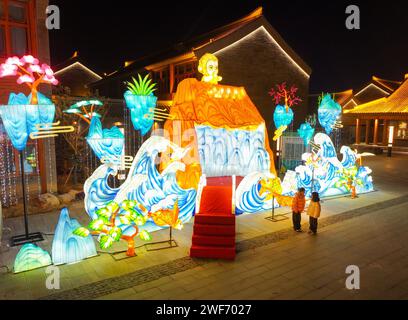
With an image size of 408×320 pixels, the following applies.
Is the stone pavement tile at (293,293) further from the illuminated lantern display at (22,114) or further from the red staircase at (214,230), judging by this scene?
the illuminated lantern display at (22,114)

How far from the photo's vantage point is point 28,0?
10.5 meters

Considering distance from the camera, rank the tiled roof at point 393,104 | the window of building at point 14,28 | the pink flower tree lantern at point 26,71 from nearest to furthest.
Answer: the pink flower tree lantern at point 26,71
the window of building at point 14,28
the tiled roof at point 393,104

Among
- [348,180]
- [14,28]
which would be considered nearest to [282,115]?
[348,180]

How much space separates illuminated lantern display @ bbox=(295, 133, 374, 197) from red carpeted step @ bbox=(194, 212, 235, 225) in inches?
159

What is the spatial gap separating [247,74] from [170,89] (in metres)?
4.47

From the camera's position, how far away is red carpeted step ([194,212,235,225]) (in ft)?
23.3

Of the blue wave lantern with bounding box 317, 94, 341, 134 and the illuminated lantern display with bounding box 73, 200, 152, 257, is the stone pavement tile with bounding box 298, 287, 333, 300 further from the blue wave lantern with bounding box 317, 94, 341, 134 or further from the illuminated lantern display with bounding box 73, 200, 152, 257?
the blue wave lantern with bounding box 317, 94, 341, 134

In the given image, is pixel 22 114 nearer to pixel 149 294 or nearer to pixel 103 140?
pixel 103 140

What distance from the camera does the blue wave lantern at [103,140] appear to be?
23.4 ft

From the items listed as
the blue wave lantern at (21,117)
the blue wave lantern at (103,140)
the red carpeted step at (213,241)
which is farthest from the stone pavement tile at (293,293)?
the blue wave lantern at (21,117)

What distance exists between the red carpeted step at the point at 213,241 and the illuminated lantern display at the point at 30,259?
110 inches

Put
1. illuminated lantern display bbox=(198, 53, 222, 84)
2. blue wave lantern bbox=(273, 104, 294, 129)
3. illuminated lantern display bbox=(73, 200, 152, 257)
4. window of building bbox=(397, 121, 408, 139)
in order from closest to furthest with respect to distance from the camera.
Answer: illuminated lantern display bbox=(73, 200, 152, 257), illuminated lantern display bbox=(198, 53, 222, 84), blue wave lantern bbox=(273, 104, 294, 129), window of building bbox=(397, 121, 408, 139)

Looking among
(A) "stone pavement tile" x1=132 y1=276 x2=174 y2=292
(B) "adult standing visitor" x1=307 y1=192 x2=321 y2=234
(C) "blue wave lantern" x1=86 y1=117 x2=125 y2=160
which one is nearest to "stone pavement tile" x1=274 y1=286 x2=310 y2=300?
(A) "stone pavement tile" x1=132 y1=276 x2=174 y2=292

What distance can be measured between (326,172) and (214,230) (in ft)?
19.0
